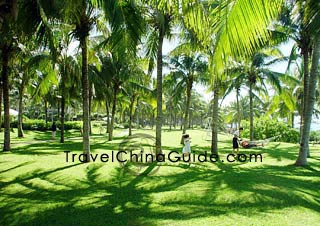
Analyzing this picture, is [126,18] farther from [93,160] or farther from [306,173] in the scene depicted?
[306,173]

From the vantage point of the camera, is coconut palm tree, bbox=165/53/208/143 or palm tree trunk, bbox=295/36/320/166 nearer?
palm tree trunk, bbox=295/36/320/166

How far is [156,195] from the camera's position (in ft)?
22.9

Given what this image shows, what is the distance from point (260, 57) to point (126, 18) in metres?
17.4

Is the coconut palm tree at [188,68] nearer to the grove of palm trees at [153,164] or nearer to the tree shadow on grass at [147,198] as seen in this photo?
the grove of palm trees at [153,164]

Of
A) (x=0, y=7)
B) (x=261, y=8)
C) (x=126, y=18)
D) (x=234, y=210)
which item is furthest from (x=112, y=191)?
(x=261, y=8)

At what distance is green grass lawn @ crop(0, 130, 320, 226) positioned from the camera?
542cm

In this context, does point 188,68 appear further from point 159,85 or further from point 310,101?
point 310,101

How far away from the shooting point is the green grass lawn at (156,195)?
542cm

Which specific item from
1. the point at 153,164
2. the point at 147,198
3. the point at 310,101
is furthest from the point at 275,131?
the point at 147,198

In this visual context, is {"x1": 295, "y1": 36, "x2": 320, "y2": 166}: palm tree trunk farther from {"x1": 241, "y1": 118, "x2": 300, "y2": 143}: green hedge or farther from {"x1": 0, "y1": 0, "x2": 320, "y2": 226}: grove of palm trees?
{"x1": 241, "y1": 118, "x2": 300, "y2": 143}: green hedge

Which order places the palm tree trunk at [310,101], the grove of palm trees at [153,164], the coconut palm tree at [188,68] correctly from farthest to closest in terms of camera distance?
the coconut palm tree at [188,68] < the palm tree trunk at [310,101] < the grove of palm trees at [153,164]

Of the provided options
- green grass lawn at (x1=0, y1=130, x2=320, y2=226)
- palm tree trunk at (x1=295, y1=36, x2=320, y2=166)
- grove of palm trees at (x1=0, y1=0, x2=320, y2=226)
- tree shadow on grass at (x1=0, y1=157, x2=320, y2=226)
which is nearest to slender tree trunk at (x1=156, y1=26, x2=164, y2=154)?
grove of palm trees at (x1=0, y1=0, x2=320, y2=226)

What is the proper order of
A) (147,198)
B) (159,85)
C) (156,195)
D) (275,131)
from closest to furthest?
(147,198), (156,195), (159,85), (275,131)

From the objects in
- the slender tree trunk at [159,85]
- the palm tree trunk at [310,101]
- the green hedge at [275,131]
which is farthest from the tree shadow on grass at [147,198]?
the green hedge at [275,131]
